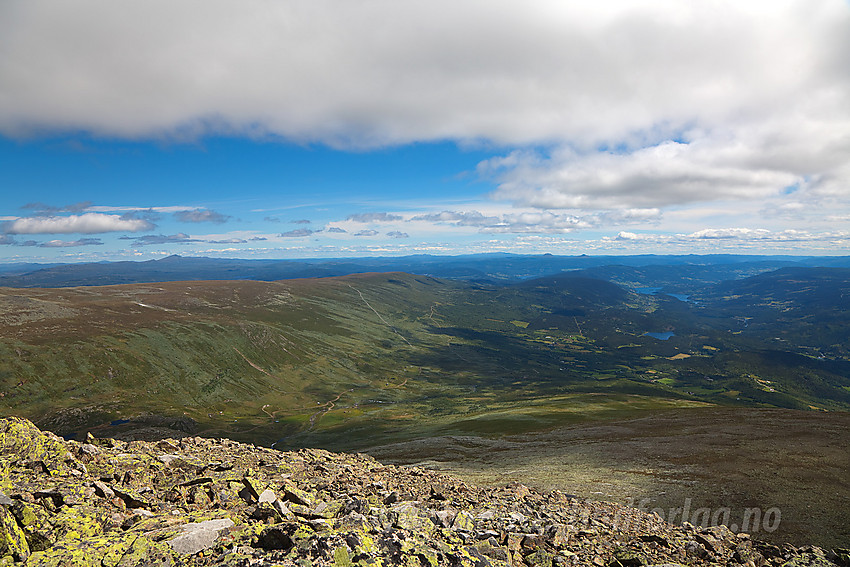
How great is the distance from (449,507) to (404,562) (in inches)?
473

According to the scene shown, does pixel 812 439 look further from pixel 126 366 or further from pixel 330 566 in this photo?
pixel 126 366

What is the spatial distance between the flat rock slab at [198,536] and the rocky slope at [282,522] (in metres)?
0.08

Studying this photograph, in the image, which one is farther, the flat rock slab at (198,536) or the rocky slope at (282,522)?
the flat rock slab at (198,536)

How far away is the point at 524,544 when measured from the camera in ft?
71.3

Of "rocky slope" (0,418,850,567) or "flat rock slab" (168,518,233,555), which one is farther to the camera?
"flat rock slab" (168,518,233,555)

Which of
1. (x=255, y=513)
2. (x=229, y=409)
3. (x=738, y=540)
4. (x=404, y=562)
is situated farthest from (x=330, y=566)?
(x=229, y=409)

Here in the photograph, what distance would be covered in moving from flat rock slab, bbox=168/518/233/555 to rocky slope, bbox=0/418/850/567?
75mm

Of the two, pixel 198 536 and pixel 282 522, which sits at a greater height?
pixel 198 536

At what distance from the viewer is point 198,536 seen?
1628 cm

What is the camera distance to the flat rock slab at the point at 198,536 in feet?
51.2

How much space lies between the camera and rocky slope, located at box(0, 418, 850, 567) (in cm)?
1547

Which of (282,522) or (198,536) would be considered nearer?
(198,536)

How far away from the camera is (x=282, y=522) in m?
19.2

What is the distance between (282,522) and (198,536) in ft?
13.2
